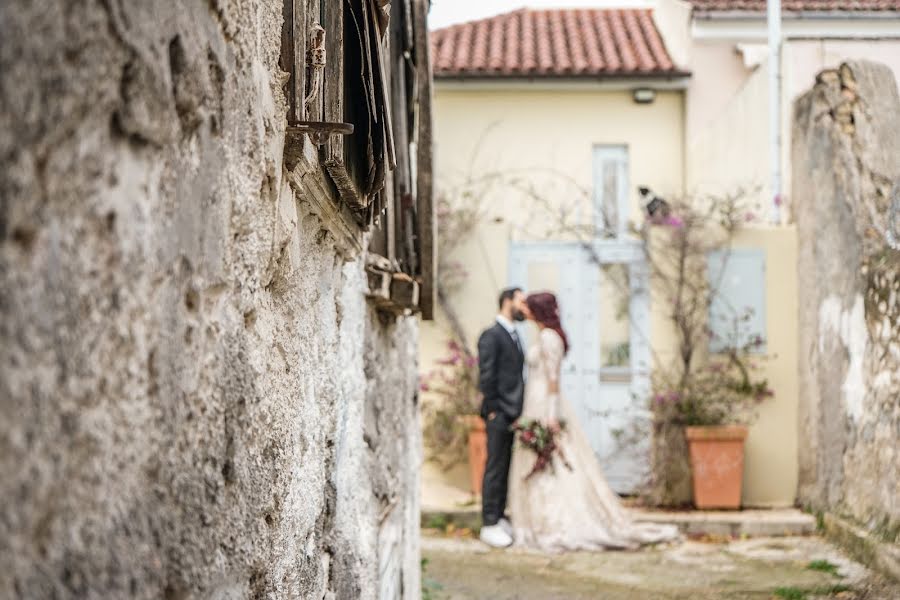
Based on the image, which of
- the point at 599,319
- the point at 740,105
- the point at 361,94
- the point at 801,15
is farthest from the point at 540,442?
the point at 801,15

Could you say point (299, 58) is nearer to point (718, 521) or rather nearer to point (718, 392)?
point (718, 521)

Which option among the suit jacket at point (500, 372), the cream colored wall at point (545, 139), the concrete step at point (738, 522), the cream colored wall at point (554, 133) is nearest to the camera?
the suit jacket at point (500, 372)

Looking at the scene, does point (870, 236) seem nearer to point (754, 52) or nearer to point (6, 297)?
point (754, 52)

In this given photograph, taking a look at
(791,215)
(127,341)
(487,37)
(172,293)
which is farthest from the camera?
(487,37)

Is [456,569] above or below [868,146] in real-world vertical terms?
below

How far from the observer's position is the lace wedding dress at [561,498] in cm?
808

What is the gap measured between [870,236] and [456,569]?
3.85 metres

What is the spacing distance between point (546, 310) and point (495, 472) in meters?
1.34

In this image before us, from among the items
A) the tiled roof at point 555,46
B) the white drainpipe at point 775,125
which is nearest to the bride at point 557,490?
the white drainpipe at point 775,125

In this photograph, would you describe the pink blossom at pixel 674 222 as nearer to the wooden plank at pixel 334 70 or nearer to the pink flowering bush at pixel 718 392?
the pink flowering bush at pixel 718 392

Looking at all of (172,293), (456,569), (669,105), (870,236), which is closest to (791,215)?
(870,236)

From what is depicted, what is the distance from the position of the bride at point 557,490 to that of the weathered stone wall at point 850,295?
4.94 feet

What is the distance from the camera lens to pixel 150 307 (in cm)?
118

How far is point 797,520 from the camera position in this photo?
848cm
